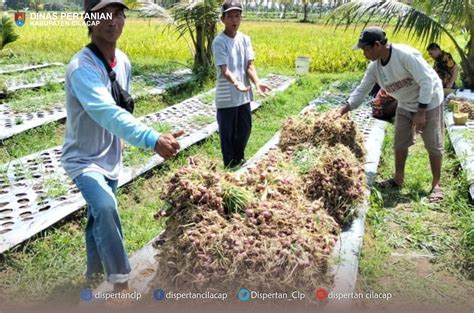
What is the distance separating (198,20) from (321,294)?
9031 mm

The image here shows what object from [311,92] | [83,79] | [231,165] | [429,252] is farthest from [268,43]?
[83,79]

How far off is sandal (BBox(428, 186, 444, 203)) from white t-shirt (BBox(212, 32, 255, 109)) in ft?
7.03

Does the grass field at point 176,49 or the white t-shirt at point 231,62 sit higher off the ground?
the white t-shirt at point 231,62

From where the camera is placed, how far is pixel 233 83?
4.86m

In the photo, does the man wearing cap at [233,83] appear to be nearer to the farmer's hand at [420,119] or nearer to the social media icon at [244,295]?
the farmer's hand at [420,119]

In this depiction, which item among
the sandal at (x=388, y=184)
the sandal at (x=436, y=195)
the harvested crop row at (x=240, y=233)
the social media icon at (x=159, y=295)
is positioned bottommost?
the sandal at (x=388, y=184)

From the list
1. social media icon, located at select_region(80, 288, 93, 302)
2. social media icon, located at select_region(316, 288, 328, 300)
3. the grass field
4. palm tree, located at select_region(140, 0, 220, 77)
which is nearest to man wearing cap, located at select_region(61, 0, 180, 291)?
social media icon, located at select_region(80, 288, 93, 302)

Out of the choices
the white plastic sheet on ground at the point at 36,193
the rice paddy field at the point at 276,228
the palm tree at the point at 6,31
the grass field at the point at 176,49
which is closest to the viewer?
the rice paddy field at the point at 276,228

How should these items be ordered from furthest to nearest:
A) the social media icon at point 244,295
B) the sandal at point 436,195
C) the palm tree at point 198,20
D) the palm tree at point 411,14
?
the palm tree at point 198,20, the palm tree at point 411,14, the sandal at point 436,195, the social media icon at point 244,295

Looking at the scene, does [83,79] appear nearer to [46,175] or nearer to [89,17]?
[89,17]

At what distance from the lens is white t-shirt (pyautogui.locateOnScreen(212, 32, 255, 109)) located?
495cm

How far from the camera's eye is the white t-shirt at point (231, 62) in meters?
4.95

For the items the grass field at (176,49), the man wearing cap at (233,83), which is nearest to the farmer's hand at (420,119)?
the man wearing cap at (233,83)

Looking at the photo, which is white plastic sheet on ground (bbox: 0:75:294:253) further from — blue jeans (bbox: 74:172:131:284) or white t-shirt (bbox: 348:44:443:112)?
white t-shirt (bbox: 348:44:443:112)
